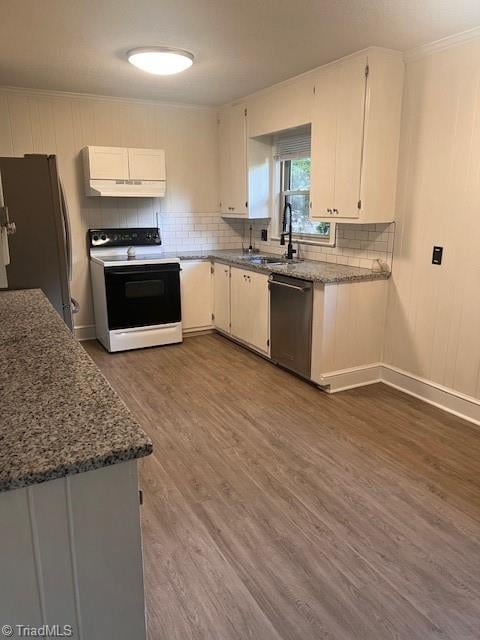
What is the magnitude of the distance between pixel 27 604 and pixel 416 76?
363cm

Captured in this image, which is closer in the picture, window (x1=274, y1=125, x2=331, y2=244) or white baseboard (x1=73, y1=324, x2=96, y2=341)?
window (x1=274, y1=125, x2=331, y2=244)

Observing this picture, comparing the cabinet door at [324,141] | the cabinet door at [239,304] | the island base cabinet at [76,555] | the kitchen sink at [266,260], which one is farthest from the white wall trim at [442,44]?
the island base cabinet at [76,555]

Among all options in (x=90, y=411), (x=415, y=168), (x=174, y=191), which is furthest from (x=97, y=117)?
(x=90, y=411)

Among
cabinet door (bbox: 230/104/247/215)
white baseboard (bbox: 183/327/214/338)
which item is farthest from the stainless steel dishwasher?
cabinet door (bbox: 230/104/247/215)

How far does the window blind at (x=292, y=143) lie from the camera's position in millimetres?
4402

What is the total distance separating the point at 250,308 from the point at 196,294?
0.88m

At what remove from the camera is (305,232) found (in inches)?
182

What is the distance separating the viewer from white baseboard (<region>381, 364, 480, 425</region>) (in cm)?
317

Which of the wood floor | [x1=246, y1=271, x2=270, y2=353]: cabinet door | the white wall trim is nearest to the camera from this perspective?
the wood floor

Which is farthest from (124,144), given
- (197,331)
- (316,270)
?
(316,270)

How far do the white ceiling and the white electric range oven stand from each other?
157 centimetres

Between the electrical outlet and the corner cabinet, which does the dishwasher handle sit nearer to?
the corner cabinet

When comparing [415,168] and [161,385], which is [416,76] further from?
[161,385]

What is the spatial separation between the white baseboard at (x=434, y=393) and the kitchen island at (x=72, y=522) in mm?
2746
